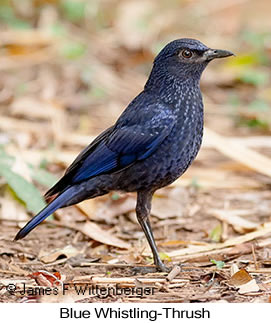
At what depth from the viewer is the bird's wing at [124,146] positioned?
14.1 feet

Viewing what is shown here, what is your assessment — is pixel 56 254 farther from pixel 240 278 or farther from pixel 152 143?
pixel 240 278

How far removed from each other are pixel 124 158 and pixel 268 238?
1.25 meters

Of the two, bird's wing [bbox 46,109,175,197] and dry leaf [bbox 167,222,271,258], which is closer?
bird's wing [bbox 46,109,175,197]

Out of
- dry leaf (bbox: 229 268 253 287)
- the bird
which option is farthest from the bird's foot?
dry leaf (bbox: 229 268 253 287)

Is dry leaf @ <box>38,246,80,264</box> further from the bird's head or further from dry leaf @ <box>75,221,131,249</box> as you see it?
the bird's head

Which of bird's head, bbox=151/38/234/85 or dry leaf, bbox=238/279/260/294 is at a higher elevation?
bird's head, bbox=151/38/234/85

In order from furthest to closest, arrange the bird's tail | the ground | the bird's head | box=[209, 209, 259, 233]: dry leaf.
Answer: box=[209, 209, 259, 233]: dry leaf < the bird's head < the bird's tail < the ground

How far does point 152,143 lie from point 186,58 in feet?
2.04

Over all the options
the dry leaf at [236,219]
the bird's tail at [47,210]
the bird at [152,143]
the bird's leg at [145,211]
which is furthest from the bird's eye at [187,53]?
the dry leaf at [236,219]

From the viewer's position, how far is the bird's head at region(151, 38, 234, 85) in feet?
14.6

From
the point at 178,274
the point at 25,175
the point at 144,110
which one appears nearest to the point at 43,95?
the point at 25,175

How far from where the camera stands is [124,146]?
14.4 ft

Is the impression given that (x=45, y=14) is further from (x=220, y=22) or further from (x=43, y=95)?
(x=220, y=22)
